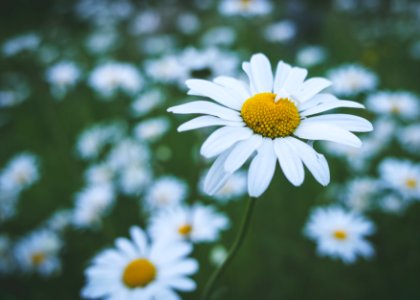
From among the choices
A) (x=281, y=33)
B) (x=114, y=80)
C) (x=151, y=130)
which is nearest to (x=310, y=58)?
(x=281, y=33)

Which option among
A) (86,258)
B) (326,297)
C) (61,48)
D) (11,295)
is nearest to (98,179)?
(86,258)

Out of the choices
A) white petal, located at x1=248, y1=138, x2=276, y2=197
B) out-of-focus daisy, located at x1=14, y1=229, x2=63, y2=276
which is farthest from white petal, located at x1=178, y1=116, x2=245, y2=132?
out-of-focus daisy, located at x1=14, y1=229, x2=63, y2=276

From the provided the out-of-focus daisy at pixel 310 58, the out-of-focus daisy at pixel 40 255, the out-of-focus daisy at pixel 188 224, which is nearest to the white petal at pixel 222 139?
the out-of-focus daisy at pixel 188 224

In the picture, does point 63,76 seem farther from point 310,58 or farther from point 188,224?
point 310,58

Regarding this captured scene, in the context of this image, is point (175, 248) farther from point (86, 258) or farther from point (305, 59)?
point (305, 59)

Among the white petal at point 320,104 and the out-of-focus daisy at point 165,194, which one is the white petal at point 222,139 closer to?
the white petal at point 320,104

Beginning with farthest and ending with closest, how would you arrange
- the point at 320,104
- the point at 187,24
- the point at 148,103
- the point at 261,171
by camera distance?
1. the point at 187,24
2. the point at 148,103
3. the point at 320,104
4. the point at 261,171
